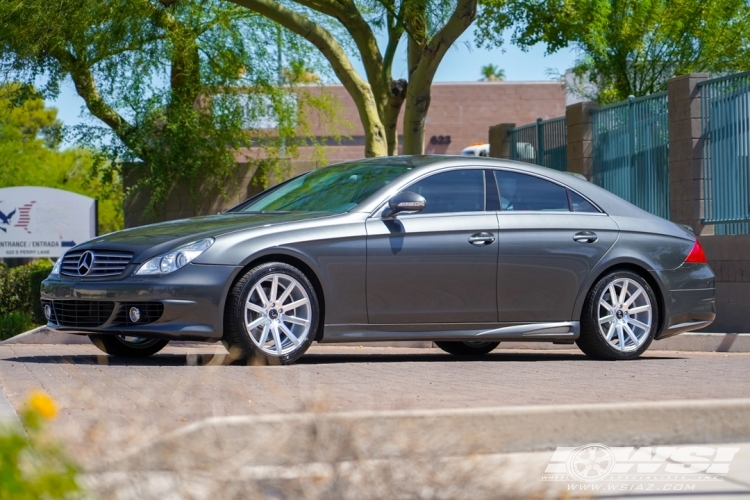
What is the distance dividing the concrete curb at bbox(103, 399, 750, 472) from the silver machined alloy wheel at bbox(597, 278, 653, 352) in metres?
3.94

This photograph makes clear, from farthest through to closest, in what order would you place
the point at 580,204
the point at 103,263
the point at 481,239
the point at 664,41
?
the point at 664,41 < the point at 580,204 < the point at 481,239 < the point at 103,263

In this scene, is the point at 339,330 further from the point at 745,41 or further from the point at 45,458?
the point at 745,41

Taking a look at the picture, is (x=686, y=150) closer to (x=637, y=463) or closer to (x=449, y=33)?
(x=449, y=33)

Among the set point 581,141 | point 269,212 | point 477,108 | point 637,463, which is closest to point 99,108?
point 581,141

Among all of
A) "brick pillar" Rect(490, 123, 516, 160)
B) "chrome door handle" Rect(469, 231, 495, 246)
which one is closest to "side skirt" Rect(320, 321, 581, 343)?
"chrome door handle" Rect(469, 231, 495, 246)

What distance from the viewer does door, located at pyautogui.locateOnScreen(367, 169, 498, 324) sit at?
8.66m

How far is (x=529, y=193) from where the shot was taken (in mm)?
9547

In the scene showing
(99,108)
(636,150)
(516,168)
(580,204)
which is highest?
(99,108)

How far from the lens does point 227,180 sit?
66.7 ft

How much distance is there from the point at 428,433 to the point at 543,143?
49.0 ft

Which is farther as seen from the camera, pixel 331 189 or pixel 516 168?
pixel 516 168

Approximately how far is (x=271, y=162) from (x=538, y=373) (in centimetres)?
1303

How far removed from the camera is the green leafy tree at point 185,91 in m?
17.7

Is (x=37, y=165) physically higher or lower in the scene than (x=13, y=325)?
higher
